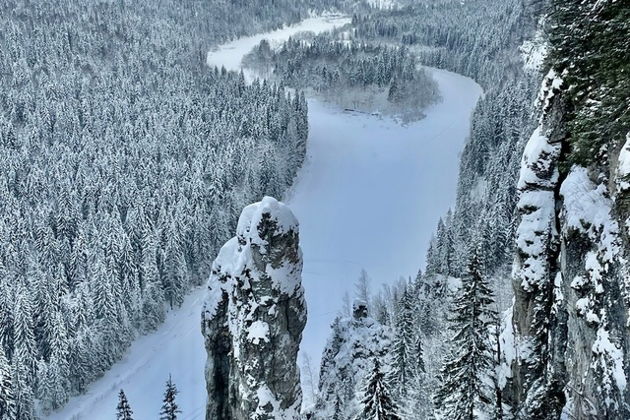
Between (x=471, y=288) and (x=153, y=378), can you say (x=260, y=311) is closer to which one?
(x=471, y=288)

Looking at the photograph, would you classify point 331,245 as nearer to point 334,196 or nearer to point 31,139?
point 334,196

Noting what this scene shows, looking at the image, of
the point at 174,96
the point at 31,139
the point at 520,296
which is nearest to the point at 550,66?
the point at 520,296

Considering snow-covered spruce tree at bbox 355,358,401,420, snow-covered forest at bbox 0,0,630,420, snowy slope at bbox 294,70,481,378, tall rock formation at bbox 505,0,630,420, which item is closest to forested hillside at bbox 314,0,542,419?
snow-covered forest at bbox 0,0,630,420

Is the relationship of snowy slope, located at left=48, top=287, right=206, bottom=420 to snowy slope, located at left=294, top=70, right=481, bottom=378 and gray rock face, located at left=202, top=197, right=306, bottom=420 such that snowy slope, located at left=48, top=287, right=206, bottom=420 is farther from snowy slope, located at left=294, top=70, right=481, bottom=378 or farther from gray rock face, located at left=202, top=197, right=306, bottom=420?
gray rock face, located at left=202, top=197, right=306, bottom=420

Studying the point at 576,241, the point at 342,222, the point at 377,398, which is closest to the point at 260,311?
the point at 377,398

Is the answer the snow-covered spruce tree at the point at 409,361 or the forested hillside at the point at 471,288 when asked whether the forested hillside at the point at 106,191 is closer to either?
the forested hillside at the point at 471,288

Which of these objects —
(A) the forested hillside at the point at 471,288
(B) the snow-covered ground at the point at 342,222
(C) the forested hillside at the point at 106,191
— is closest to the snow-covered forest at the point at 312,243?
(A) the forested hillside at the point at 471,288
